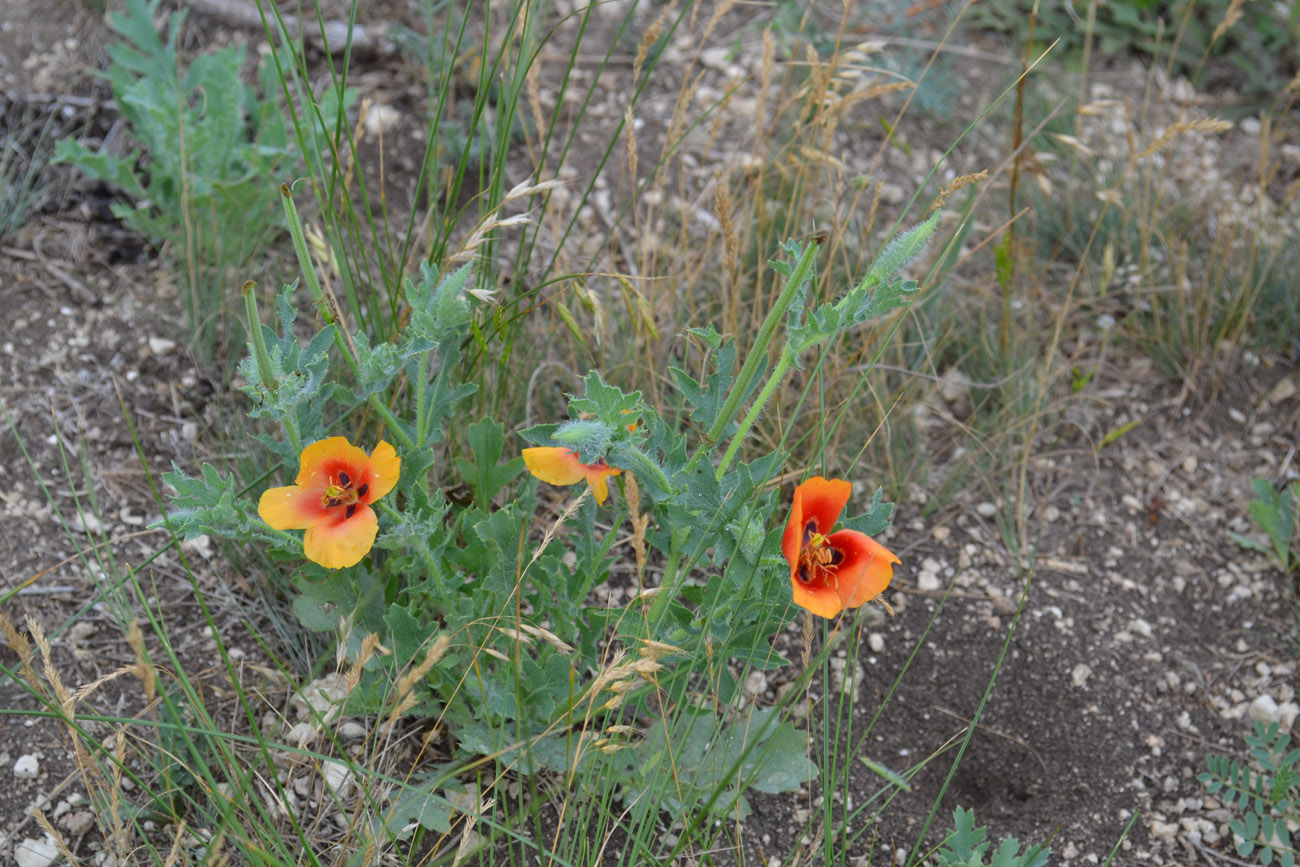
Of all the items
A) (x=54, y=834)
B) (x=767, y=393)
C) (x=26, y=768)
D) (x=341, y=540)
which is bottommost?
(x=26, y=768)

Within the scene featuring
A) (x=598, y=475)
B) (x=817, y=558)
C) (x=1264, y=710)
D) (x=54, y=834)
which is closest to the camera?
(x=54, y=834)

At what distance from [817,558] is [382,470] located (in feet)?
1.80

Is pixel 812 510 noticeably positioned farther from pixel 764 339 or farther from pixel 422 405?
pixel 422 405

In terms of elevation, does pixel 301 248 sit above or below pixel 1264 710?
above

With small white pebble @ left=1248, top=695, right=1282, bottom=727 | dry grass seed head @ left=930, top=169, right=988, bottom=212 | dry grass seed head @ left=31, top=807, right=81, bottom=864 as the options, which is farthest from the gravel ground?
dry grass seed head @ left=930, top=169, right=988, bottom=212

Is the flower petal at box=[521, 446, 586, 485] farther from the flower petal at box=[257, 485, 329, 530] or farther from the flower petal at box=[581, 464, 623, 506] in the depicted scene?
the flower petal at box=[257, 485, 329, 530]

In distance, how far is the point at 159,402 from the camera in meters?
2.18

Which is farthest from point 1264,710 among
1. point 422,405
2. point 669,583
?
point 422,405

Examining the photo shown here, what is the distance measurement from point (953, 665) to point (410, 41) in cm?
206

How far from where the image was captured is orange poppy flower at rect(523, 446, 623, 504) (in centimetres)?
141

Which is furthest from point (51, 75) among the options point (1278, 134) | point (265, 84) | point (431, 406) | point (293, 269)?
point (1278, 134)

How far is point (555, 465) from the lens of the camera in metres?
1.42

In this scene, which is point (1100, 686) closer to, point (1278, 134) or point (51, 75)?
point (1278, 134)

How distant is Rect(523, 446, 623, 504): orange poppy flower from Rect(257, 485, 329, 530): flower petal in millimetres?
269
